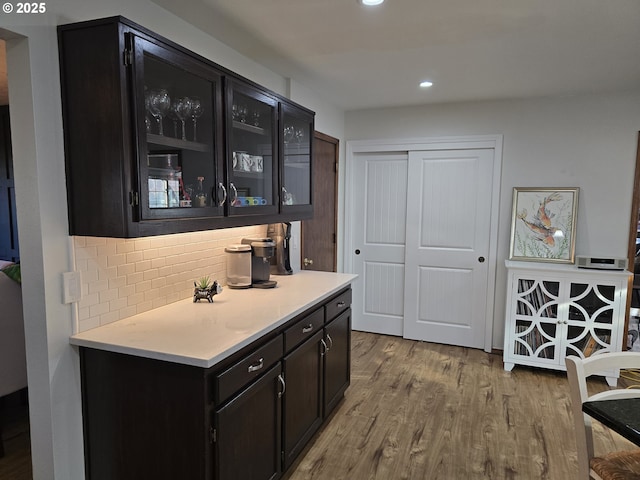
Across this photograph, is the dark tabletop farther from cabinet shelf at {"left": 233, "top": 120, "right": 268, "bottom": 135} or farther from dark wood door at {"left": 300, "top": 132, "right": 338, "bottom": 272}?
dark wood door at {"left": 300, "top": 132, "right": 338, "bottom": 272}

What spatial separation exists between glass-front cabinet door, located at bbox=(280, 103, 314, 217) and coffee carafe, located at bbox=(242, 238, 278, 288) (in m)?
0.26

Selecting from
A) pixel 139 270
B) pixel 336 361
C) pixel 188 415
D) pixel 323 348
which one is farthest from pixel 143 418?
pixel 336 361

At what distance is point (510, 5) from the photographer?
2.01m

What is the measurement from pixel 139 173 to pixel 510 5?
1840 millimetres

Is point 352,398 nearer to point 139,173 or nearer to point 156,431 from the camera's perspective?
point 156,431

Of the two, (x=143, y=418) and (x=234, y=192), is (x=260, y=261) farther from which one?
(x=143, y=418)

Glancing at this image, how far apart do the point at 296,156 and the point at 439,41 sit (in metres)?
1.12

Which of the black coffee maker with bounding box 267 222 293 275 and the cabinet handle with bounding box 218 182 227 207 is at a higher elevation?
the cabinet handle with bounding box 218 182 227 207

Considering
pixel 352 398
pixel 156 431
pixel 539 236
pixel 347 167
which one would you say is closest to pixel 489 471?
pixel 352 398

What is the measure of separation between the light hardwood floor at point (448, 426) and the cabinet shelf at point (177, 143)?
176 centimetres

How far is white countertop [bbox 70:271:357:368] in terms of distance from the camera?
5.25 ft

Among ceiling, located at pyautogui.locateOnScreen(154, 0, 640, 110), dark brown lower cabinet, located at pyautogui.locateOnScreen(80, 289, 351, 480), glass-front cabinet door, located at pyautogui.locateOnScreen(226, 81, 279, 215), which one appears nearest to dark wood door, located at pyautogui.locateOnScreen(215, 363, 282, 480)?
dark brown lower cabinet, located at pyautogui.locateOnScreen(80, 289, 351, 480)

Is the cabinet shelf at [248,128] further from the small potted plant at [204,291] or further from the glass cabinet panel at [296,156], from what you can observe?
the small potted plant at [204,291]

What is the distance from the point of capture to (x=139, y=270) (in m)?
2.10
